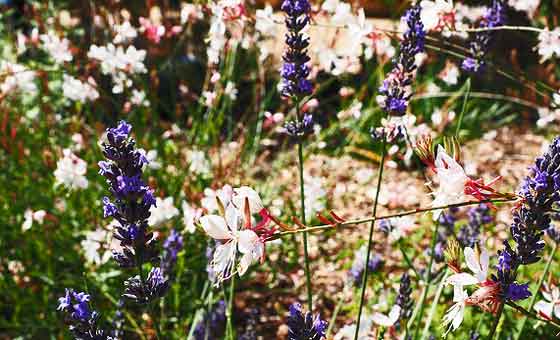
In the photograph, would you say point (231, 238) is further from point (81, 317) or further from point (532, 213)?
point (532, 213)

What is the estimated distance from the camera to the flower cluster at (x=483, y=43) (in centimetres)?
204

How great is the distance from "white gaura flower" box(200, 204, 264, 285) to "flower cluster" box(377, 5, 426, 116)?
0.74 metres

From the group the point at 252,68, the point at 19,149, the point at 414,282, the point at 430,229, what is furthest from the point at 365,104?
the point at 19,149

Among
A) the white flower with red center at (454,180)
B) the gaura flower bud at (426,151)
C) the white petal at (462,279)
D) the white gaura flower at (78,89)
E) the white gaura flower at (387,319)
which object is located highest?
the gaura flower bud at (426,151)

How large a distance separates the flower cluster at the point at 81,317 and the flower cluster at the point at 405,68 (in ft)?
2.98

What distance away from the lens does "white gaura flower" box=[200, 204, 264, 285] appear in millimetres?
1111

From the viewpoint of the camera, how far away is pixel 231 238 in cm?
115

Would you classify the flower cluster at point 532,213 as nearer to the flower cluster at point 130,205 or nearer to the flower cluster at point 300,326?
the flower cluster at point 300,326

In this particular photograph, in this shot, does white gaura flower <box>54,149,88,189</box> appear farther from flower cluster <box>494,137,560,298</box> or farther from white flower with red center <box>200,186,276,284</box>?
flower cluster <box>494,137,560,298</box>

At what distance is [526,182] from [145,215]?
0.69 metres

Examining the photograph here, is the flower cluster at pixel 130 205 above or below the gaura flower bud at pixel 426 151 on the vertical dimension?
below

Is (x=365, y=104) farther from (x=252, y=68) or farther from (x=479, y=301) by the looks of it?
(x=479, y=301)

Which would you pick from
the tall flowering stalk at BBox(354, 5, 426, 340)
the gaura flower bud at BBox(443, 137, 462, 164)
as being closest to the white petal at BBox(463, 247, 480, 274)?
the gaura flower bud at BBox(443, 137, 462, 164)

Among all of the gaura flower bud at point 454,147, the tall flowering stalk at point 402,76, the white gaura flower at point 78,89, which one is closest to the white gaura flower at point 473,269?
the gaura flower bud at point 454,147
